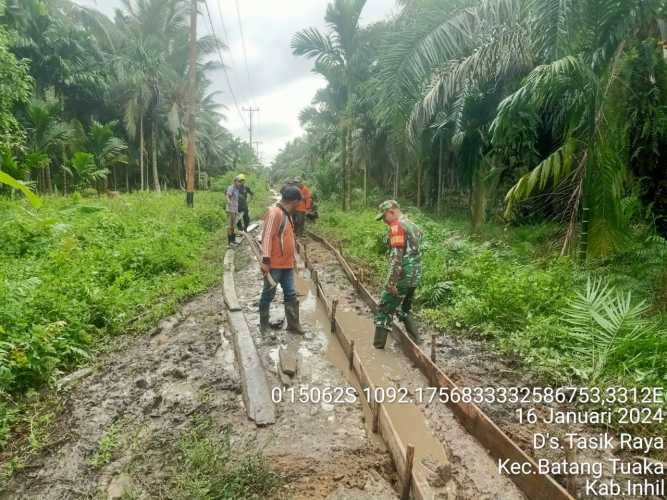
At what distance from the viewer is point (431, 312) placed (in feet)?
20.7

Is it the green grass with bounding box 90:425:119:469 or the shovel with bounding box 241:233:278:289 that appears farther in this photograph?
the shovel with bounding box 241:233:278:289

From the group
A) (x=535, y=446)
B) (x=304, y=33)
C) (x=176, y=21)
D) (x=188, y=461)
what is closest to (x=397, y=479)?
(x=535, y=446)

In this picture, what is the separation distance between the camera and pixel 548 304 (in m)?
5.64

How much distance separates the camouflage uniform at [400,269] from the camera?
5.05 m

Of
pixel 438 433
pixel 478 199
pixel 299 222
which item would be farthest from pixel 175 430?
pixel 478 199

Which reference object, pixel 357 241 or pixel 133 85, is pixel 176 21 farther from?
pixel 357 241

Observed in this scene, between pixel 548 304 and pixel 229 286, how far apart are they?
5.20 meters

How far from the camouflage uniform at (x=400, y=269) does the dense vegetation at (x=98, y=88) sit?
40.9 ft

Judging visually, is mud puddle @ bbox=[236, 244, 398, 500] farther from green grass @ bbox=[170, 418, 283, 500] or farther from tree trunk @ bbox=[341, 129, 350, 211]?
tree trunk @ bbox=[341, 129, 350, 211]

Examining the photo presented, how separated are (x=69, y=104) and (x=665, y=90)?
84.0ft

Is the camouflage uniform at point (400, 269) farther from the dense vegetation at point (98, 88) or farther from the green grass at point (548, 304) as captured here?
the dense vegetation at point (98, 88)

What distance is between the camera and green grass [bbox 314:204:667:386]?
13.7 ft

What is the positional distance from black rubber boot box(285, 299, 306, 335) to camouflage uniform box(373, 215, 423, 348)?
1.15 m

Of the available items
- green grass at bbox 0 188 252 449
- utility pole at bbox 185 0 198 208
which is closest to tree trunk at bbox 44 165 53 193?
utility pole at bbox 185 0 198 208
